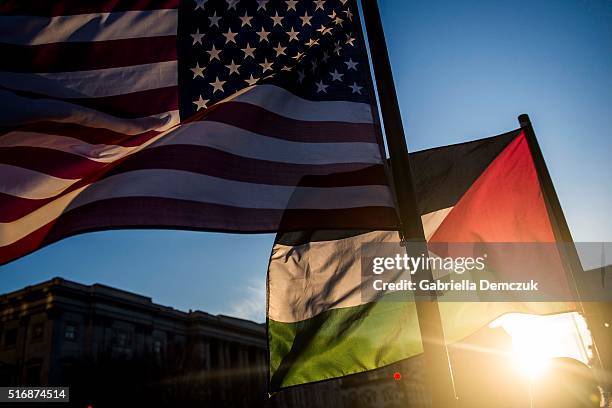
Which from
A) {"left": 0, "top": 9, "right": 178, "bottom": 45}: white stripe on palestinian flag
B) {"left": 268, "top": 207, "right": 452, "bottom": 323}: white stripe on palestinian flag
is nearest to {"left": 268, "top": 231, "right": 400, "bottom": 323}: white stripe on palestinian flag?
{"left": 268, "top": 207, "right": 452, "bottom": 323}: white stripe on palestinian flag

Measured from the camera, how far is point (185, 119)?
390 centimetres

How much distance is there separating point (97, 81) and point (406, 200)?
8.82ft

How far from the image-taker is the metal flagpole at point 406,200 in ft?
7.36

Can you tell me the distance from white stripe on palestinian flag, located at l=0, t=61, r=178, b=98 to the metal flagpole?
1722 millimetres

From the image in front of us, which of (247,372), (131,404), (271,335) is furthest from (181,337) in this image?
(271,335)

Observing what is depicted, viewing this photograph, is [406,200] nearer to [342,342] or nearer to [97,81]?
[342,342]

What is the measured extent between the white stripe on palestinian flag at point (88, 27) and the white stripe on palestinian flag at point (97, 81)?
308 mm

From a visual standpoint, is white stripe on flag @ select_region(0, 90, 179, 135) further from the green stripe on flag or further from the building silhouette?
the building silhouette

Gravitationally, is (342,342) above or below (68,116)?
below

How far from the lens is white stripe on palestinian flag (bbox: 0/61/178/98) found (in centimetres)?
381

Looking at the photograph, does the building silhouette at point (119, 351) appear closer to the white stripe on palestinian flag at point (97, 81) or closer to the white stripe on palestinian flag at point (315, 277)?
the white stripe on palestinian flag at point (315, 277)

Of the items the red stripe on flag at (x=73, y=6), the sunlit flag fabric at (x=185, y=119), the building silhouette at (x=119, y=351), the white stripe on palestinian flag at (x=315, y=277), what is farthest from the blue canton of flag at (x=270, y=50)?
the building silhouette at (x=119, y=351)

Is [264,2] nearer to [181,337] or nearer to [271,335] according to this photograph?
[271,335]

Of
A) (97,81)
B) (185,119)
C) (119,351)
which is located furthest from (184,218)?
(119,351)
